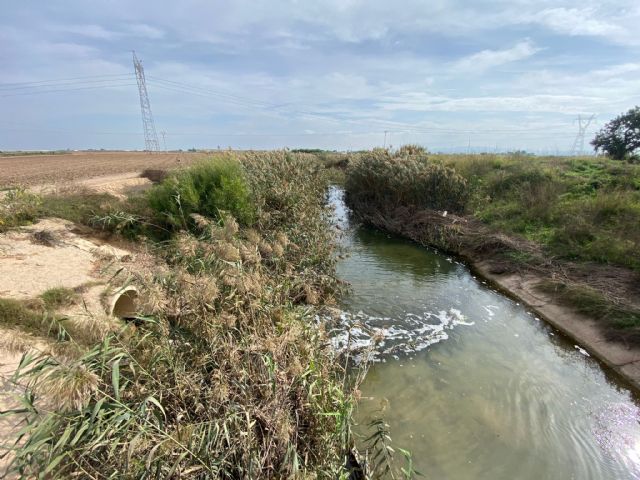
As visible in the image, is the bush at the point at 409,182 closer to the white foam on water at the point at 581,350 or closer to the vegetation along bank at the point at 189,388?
the white foam on water at the point at 581,350

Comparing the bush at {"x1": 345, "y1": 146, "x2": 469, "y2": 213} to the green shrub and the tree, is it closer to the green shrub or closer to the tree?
the green shrub

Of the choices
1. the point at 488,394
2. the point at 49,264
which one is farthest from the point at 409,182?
the point at 49,264

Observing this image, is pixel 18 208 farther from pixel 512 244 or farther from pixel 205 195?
pixel 512 244

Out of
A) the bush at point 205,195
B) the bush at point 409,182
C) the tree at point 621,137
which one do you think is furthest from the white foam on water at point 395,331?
the tree at point 621,137

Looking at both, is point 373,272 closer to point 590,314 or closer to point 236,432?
point 590,314

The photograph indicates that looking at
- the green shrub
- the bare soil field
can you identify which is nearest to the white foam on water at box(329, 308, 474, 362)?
the bare soil field

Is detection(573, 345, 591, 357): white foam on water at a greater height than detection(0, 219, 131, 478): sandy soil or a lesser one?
lesser

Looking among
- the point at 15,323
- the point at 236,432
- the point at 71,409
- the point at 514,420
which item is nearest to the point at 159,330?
the point at 71,409

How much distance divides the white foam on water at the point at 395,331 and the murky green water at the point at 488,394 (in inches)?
1.1

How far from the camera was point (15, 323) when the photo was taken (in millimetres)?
4621

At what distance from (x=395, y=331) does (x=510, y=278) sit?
4491mm

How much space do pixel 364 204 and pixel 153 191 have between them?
9978mm

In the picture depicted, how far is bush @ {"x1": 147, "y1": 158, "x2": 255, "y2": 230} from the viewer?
27.3 feet

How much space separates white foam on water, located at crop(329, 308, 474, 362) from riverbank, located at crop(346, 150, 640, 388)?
7.39 feet
